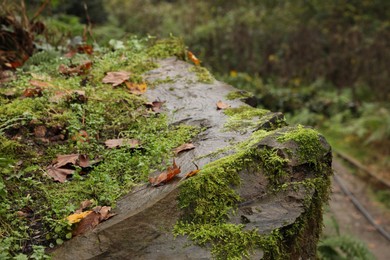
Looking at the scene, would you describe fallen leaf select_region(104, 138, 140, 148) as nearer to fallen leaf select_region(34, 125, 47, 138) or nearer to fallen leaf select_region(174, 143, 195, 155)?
fallen leaf select_region(174, 143, 195, 155)

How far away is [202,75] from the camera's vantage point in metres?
3.55

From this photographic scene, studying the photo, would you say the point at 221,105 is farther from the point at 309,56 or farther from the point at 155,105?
the point at 309,56

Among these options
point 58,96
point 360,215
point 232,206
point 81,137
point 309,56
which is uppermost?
point 58,96

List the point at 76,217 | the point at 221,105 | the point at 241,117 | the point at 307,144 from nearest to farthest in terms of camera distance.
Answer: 1. the point at 76,217
2. the point at 307,144
3. the point at 241,117
4. the point at 221,105

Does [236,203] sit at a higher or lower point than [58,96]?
lower

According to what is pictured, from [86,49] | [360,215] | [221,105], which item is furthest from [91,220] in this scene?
[360,215]

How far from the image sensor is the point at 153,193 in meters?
2.14

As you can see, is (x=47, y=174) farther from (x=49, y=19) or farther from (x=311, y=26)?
(x=311, y=26)

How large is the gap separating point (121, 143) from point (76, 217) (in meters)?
0.68

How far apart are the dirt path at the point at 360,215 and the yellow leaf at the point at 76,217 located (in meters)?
4.82

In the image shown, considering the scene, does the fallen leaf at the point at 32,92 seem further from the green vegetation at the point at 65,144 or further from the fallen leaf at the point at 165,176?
the fallen leaf at the point at 165,176

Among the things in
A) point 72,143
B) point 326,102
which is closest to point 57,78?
point 72,143

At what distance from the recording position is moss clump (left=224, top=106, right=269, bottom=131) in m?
2.61

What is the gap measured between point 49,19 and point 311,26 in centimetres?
1006
